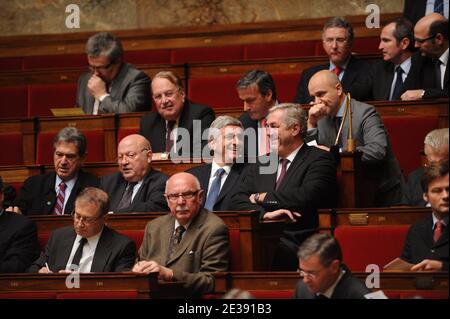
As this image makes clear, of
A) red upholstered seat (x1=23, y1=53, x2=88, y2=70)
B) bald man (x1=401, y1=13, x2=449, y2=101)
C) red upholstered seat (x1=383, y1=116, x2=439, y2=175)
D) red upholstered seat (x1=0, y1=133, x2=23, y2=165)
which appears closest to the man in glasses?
red upholstered seat (x1=383, y1=116, x2=439, y2=175)

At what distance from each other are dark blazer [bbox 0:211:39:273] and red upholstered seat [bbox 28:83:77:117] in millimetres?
1074

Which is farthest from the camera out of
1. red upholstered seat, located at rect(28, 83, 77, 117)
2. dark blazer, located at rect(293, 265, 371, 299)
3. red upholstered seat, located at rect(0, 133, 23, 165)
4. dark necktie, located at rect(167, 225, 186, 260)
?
red upholstered seat, located at rect(28, 83, 77, 117)

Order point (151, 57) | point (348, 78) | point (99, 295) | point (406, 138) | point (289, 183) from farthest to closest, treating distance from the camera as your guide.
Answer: point (151, 57)
point (348, 78)
point (406, 138)
point (289, 183)
point (99, 295)

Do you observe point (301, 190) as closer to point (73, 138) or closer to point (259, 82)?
point (259, 82)

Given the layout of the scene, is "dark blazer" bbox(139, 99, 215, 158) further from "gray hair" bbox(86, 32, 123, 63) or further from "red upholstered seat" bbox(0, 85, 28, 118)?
"red upholstered seat" bbox(0, 85, 28, 118)

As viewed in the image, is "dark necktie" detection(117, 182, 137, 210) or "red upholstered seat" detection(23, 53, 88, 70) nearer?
"dark necktie" detection(117, 182, 137, 210)

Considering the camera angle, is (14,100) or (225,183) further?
(14,100)

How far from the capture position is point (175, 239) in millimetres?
2658

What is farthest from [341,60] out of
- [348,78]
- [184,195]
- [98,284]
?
[98,284]

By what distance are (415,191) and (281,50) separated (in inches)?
54.5

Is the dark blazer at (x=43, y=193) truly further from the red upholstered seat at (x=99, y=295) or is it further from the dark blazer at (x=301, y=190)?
the red upholstered seat at (x=99, y=295)

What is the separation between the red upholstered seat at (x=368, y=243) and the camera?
8.35ft

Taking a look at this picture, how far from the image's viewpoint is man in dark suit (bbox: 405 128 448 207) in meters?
2.55

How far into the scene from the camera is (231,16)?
169 inches
